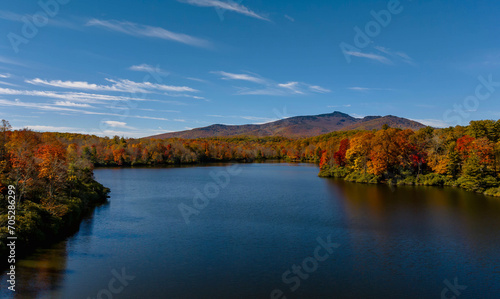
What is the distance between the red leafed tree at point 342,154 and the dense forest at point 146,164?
9.3 inches

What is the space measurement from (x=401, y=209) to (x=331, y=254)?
19.5 m

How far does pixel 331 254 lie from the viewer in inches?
928

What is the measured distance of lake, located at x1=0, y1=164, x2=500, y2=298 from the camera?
1820cm

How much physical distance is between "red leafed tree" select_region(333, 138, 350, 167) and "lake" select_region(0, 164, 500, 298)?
1371 inches

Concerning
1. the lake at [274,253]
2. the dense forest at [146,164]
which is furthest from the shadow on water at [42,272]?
the dense forest at [146,164]

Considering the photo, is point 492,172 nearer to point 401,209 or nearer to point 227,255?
point 401,209

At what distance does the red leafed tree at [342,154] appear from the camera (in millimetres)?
76375

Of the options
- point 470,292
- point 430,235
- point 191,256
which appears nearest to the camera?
point 470,292

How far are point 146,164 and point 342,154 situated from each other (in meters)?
72.1

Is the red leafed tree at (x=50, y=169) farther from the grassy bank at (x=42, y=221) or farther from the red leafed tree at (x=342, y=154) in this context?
the red leafed tree at (x=342, y=154)

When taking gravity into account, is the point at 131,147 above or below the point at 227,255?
above

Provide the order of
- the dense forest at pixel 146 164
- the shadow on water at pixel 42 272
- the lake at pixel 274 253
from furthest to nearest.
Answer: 1. the dense forest at pixel 146 164
2. the lake at pixel 274 253
3. the shadow on water at pixel 42 272

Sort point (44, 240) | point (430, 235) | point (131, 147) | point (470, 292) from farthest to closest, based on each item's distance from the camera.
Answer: point (131, 147) → point (430, 235) → point (44, 240) → point (470, 292)

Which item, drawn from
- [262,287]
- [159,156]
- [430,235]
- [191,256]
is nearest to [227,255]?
[191,256]
